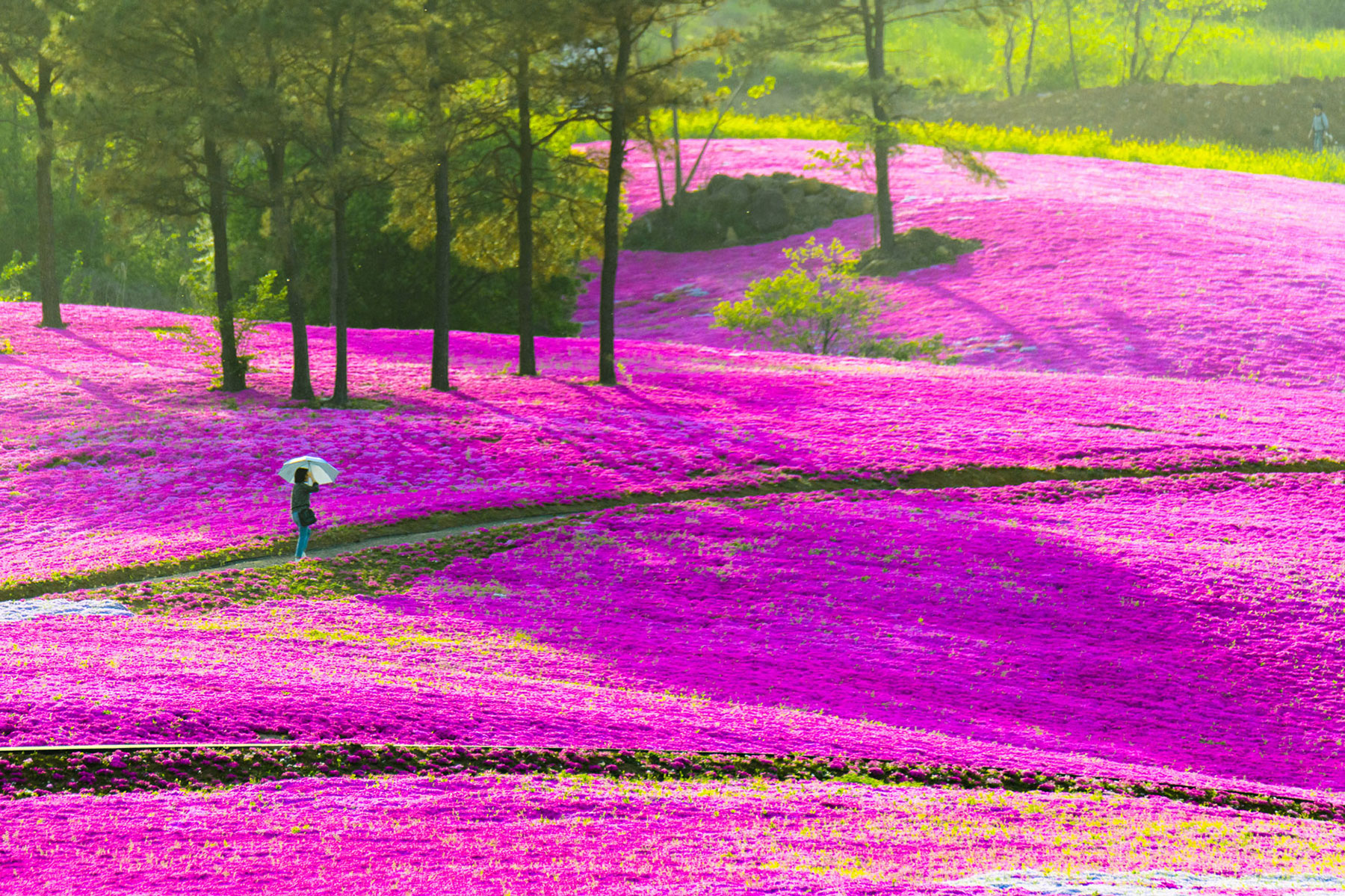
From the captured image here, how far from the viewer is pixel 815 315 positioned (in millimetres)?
40656

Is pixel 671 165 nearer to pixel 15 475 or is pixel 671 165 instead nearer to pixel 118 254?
pixel 118 254

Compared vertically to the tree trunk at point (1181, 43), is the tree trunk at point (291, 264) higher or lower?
lower

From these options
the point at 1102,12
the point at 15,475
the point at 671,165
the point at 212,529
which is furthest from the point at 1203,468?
the point at 1102,12

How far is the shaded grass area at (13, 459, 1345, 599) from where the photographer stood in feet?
56.3

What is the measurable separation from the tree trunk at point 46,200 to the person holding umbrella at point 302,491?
2288cm

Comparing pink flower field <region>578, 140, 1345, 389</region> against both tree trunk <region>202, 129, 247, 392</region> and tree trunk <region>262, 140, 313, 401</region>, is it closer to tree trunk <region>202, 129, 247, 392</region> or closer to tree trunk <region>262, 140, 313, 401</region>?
tree trunk <region>202, 129, 247, 392</region>

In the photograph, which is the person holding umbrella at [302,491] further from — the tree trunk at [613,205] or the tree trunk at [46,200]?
the tree trunk at [46,200]

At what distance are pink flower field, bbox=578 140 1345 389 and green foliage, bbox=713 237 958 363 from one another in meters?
1.71

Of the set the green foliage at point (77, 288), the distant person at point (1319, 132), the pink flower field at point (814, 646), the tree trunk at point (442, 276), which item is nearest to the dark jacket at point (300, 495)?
the pink flower field at point (814, 646)

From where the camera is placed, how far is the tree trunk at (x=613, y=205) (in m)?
30.5

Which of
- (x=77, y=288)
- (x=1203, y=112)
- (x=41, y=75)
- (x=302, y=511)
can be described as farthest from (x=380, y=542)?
(x=1203, y=112)

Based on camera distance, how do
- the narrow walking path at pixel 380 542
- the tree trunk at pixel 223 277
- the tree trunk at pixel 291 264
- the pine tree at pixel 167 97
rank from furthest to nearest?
the tree trunk at pixel 223 277 → the tree trunk at pixel 291 264 → the pine tree at pixel 167 97 → the narrow walking path at pixel 380 542

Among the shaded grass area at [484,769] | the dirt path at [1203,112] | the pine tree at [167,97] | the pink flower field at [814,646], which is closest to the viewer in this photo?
the shaded grass area at [484,769]

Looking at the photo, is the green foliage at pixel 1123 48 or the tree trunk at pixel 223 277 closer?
the tree trunk at pixel 223 277
